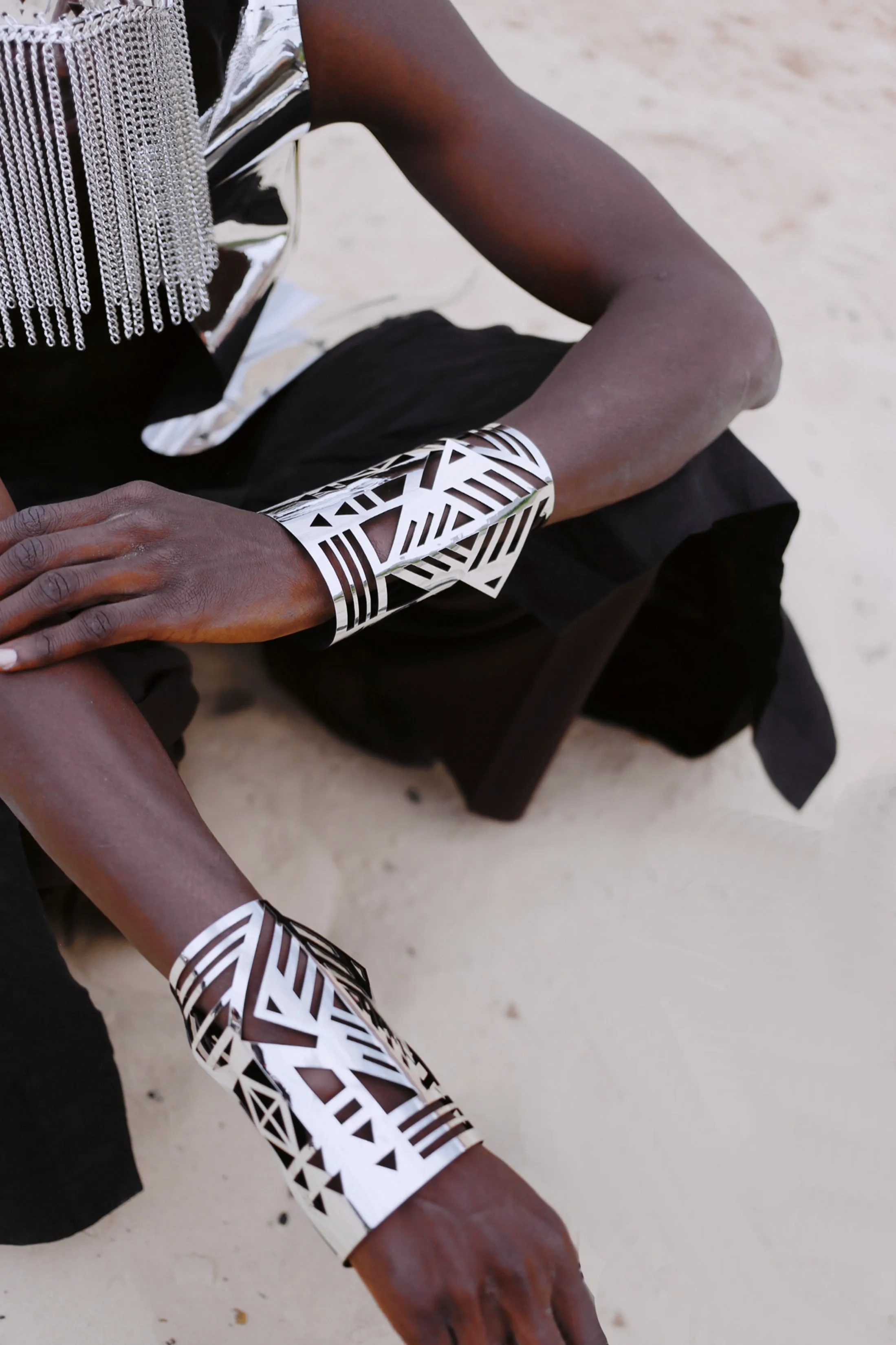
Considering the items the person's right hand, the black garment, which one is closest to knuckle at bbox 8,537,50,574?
the black garment

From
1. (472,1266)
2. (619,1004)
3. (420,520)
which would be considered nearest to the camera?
(472,1266)

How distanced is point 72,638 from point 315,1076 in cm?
30

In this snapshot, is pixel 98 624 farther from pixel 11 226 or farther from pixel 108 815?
pixel 11 226

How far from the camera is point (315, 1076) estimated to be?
2.04 feet

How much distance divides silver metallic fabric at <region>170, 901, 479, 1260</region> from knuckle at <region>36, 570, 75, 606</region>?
8.7 inches

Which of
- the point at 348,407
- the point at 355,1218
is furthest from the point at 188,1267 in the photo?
the point at 348,407

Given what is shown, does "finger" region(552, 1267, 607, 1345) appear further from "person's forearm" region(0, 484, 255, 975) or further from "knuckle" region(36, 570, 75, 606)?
"knuckle" region(36, 570, 75, 606)

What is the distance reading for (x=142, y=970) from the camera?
43.3 inches

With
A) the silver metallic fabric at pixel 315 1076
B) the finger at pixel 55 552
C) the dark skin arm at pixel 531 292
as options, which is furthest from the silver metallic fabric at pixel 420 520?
the silver metallic fabric at pixel 315 1076

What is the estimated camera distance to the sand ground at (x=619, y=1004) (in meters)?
0.92

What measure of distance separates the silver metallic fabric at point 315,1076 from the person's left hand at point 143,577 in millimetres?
192

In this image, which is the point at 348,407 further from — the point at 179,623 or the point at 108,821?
the point at 108,821

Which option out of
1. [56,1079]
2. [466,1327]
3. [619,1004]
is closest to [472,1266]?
[466,1327]

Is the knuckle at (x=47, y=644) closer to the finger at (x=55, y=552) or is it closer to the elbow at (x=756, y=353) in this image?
the finger at (x=55, y=552)
